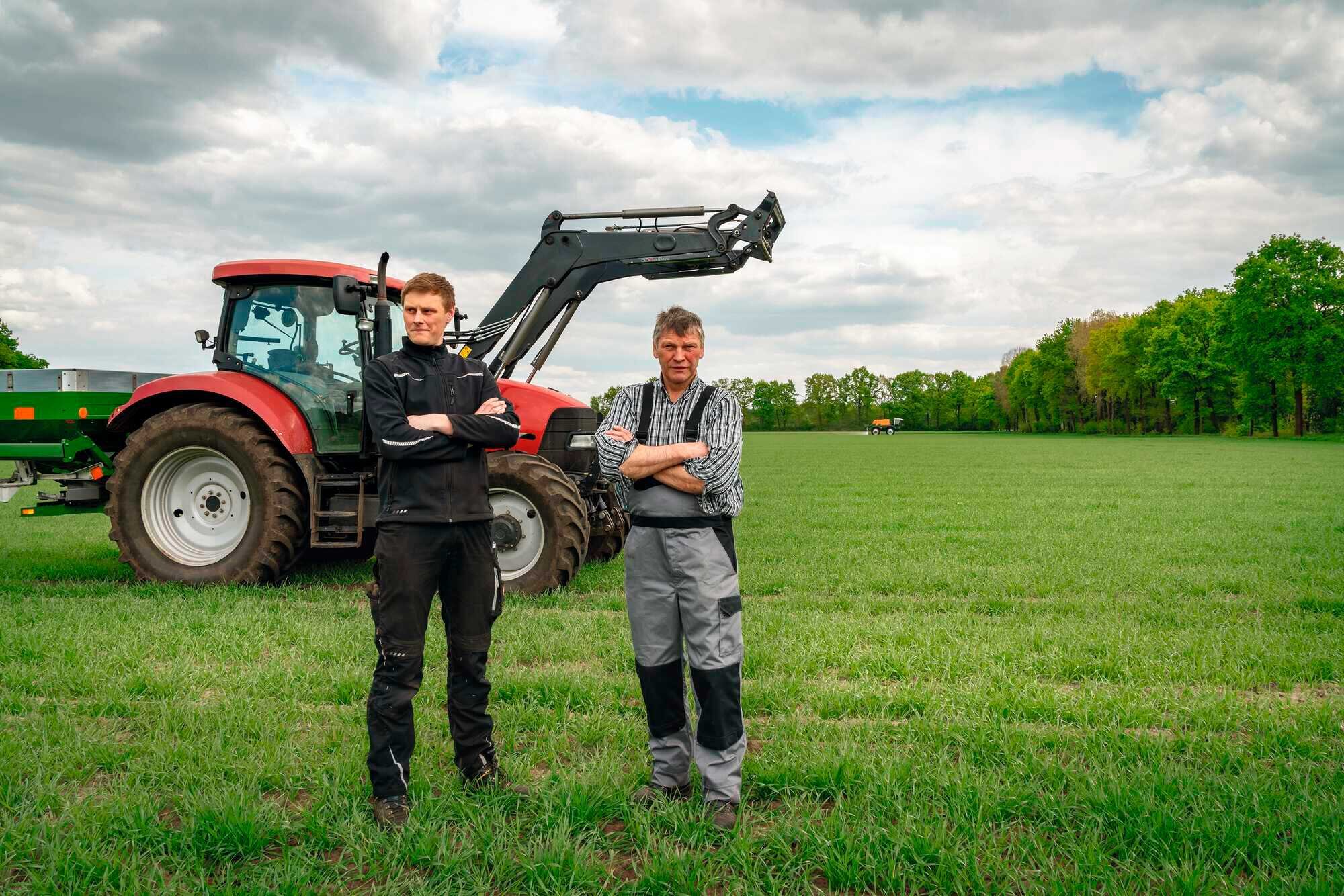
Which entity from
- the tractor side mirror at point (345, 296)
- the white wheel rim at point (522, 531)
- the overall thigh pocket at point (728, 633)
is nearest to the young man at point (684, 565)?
the overall thigh pocket at point (728, 633)

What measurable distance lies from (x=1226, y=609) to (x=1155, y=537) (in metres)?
4.47

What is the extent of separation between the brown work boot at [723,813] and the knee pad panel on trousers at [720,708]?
20cm

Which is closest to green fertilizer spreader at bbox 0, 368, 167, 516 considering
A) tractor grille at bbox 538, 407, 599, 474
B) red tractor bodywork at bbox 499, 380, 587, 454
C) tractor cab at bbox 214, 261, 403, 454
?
tractor cab at bbox 214, 261, 403, 454

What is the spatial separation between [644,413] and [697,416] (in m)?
0.23

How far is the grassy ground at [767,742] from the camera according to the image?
3055mm

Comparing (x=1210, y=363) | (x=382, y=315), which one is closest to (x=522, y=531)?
(x=382, y=315)

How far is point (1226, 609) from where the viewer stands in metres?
7.33

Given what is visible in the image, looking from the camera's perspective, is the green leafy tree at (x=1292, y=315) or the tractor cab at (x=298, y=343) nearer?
the tractor cab at (x=298, y=343)

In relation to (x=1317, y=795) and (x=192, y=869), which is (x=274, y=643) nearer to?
(x=192, y=869)

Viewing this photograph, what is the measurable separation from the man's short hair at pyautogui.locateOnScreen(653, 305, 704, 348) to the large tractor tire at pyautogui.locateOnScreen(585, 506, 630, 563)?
501cm

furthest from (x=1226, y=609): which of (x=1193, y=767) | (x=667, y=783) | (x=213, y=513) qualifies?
(x=213, y=513)

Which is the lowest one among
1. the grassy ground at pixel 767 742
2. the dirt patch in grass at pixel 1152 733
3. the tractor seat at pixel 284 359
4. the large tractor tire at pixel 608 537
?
the dirt patch in grass at pixel 1152 733

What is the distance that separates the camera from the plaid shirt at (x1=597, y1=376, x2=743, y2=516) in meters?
3.45

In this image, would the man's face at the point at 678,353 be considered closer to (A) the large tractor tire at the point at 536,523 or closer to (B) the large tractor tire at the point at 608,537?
(A) the large tractor tire at the point at 536,523
